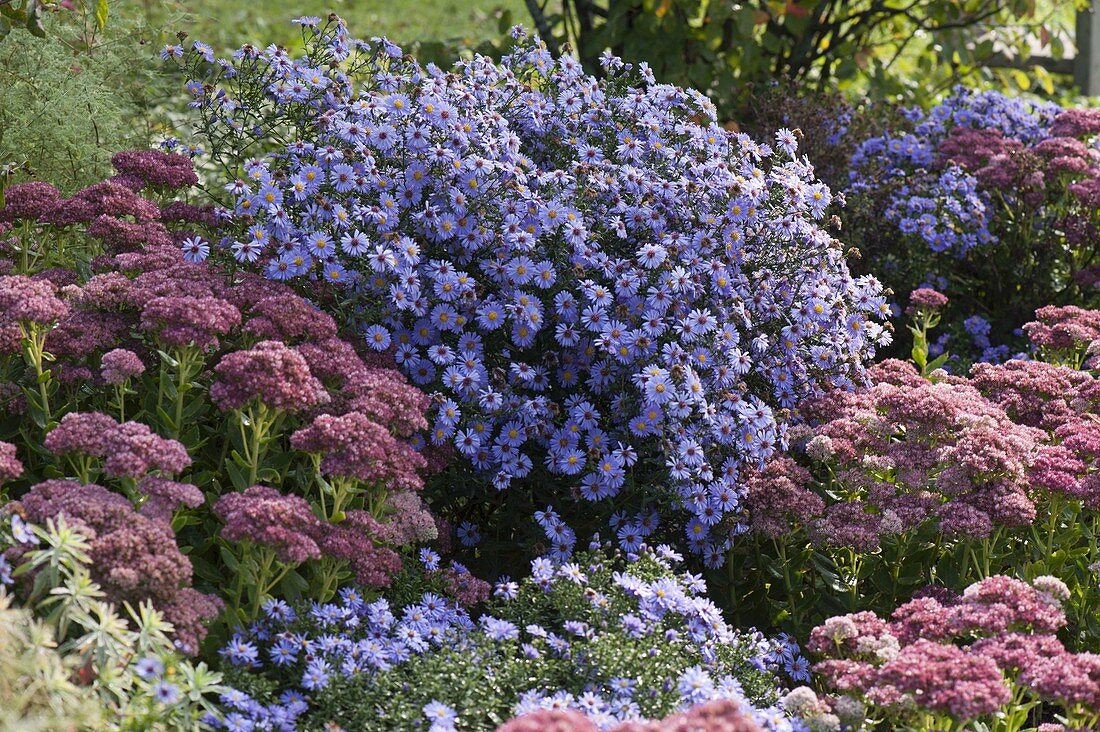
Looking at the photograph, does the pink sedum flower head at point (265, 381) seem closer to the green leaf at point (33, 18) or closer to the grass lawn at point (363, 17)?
the green leaf at point (33, 18)

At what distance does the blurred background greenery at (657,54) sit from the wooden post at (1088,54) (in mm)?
254

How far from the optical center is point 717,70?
7.21 m

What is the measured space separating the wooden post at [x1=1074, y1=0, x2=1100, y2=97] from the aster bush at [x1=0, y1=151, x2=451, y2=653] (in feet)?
23.7

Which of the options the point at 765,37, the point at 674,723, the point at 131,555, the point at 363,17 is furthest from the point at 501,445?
the point at 363,17

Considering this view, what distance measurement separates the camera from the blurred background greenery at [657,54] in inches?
186

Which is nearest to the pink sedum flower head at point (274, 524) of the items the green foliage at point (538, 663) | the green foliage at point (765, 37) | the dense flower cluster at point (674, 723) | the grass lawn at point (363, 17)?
the green foliage at point (538, 663)

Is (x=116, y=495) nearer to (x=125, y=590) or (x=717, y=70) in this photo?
(x=125, y=590)

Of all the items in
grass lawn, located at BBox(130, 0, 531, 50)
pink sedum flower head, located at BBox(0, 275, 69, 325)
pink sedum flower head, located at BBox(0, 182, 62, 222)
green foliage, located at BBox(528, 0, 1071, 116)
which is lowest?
pink sedum flower head, located at BBox(0, 275, 69, 325)

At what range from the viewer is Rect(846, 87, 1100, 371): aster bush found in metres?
5.49

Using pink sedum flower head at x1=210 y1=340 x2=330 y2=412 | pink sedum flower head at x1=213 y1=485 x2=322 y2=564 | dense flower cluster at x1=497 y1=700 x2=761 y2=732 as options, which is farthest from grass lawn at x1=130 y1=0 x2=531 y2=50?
dense flower cluster at x1=497 y1=700 x2=761 y2=732

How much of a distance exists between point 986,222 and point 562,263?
97.8 inches

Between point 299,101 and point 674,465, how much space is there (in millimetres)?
1720

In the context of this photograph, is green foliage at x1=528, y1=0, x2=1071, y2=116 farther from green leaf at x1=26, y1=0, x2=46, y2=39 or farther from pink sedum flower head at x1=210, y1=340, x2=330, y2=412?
pink sedum flower head at x1=210, y1=340, x2=330, y2=412

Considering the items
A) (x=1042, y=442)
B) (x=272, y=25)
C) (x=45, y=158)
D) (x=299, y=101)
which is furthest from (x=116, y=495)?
(x=272, y=25)
